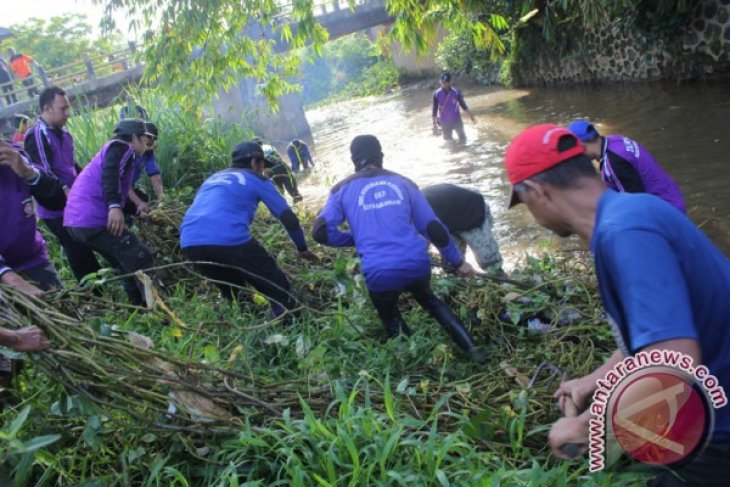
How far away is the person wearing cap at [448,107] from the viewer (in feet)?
35.9

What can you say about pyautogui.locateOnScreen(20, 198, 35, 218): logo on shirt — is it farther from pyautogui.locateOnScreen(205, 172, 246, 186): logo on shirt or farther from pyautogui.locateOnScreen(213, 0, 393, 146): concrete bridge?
pyautogui.locateOnScreen(213, 0, 393, 146): concrete bridge

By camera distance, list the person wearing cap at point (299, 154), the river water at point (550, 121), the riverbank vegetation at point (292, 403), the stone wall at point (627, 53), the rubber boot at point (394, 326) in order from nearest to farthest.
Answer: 1. the riverbank vegetation at point (292, 403)
2. the rubber boot at point (394, 326)
3. the river water at point (550, 121)
4. the stone wall at point (627, 53)
5. the person wearing cap at point (299, 154)

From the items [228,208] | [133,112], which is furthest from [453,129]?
[228,208]

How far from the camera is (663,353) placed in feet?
4.33

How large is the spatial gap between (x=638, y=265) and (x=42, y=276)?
385 cm

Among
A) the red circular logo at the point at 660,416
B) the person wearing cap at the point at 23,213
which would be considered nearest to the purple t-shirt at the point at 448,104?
the person wearing cap at the point at 23,213

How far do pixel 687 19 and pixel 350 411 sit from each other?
38.4 ft

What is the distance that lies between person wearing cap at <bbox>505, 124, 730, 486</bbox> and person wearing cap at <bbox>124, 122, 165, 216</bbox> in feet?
14.2

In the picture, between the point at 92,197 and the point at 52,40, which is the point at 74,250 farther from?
the point at 52,40

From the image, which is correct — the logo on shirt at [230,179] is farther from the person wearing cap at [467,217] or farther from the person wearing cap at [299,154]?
the person wearing cap at [299,154]

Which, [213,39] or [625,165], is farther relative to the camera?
[213,39]

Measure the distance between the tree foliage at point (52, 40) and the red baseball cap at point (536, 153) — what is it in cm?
4195

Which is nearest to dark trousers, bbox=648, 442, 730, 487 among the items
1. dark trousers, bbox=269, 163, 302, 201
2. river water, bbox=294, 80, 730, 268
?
river water, bbox=294, 80, 730, 268

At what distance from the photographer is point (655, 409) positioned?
4.80 feet
